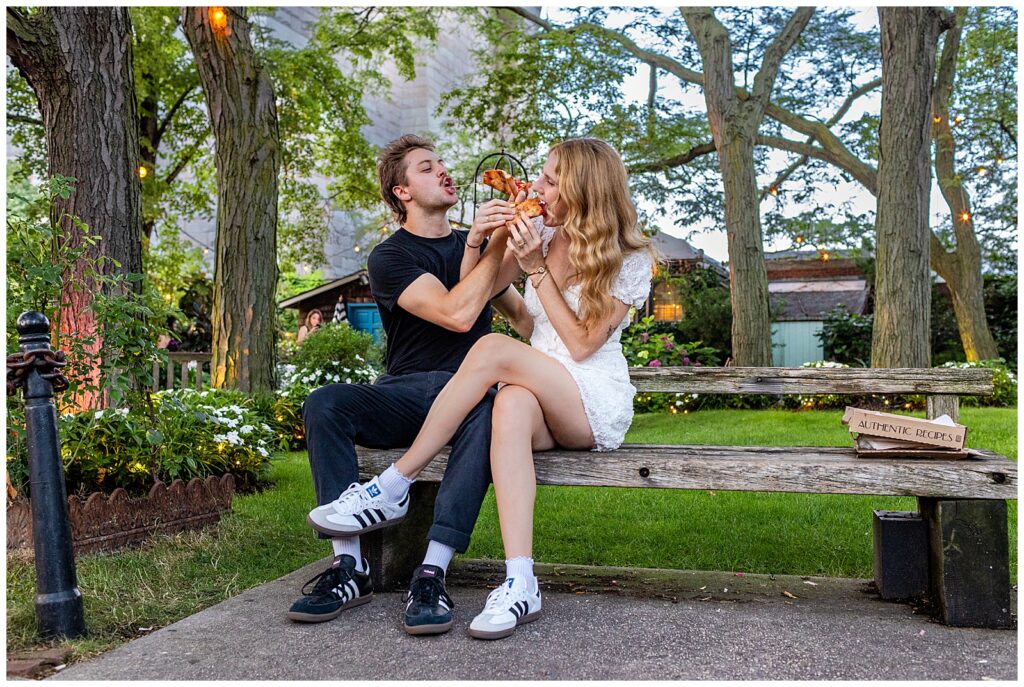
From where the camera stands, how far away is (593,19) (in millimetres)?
15336

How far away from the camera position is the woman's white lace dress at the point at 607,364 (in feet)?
10.7

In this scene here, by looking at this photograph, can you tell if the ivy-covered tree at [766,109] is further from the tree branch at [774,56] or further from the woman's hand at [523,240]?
the woman's hand at [523,240]

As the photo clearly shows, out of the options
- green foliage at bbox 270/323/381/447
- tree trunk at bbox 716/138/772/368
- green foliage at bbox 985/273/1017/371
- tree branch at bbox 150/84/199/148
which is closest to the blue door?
tree branch at bbox 150/84/199/148

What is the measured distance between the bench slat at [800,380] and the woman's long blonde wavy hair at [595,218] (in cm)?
120

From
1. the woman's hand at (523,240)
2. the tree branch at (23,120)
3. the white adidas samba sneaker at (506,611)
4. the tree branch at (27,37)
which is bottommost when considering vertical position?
the white adidas samba sneaker at (506,611)

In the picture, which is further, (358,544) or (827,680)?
(358,544)

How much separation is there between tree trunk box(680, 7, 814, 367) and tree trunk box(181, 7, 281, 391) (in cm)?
597

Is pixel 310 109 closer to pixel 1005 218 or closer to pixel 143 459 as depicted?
pixel 143 459

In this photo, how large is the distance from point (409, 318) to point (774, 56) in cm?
1112

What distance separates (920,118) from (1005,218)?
1141 centimetres

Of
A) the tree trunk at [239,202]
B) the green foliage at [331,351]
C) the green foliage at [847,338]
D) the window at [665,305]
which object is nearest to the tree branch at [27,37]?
the tree trunk at [239,202]

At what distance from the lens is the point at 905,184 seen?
30.9ft

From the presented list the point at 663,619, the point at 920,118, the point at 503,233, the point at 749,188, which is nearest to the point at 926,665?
the point at 663,619

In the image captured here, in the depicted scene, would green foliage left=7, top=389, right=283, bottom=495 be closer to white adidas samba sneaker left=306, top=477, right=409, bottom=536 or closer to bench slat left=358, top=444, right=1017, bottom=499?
white adidas samba sneaker left=306, top=477, right=409, bottom=536
